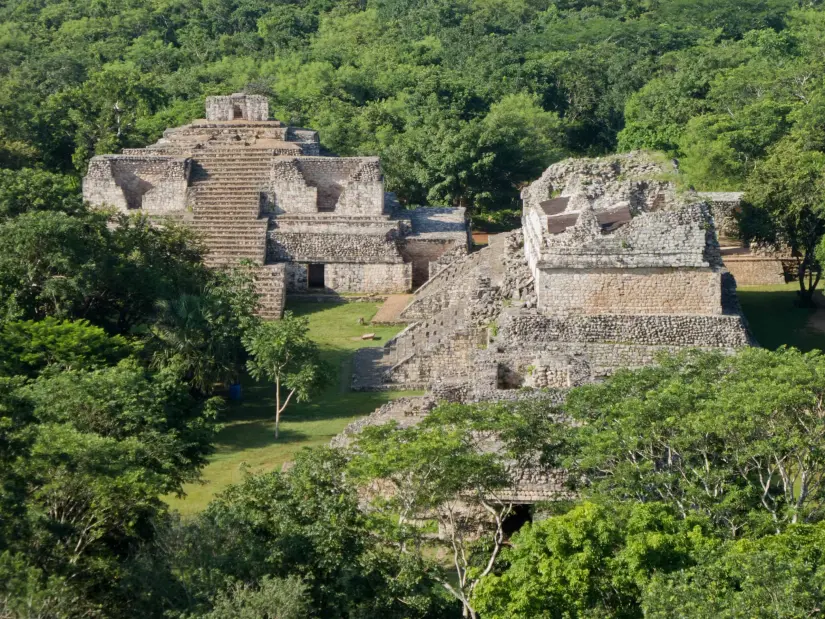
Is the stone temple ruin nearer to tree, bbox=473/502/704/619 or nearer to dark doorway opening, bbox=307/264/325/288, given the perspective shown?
dark doorway opening, bbox=307/264/325/288

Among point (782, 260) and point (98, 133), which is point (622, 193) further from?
point (98, 133)

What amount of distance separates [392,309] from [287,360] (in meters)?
7.76

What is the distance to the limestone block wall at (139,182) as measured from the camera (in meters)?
35.9

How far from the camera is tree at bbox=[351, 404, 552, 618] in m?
16.8

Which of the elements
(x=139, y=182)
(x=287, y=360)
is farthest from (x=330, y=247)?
(x=287, y=360)

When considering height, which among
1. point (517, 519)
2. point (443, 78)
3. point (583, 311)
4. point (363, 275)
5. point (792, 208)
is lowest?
point (517, 519)

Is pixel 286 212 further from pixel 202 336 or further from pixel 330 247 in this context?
pixel 202 336

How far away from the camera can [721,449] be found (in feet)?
56.5

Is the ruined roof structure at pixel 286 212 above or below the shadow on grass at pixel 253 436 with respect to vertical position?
above

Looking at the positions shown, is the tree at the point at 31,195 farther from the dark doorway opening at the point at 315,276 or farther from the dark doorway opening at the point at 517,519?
the dark doorway opening at the point at 517,519

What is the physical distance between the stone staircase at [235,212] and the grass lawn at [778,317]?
1087 centimetres

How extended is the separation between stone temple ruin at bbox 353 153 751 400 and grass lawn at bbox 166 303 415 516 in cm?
65

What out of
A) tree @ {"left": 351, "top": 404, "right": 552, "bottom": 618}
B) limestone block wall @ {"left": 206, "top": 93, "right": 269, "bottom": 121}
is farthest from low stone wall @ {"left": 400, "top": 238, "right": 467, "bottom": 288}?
tree @ {"left": 351, "top": 404, "right": 552, "bottom": 618}

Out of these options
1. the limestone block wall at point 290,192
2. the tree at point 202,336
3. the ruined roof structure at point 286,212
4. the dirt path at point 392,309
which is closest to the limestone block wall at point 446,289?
the dirt path at point 392,309
